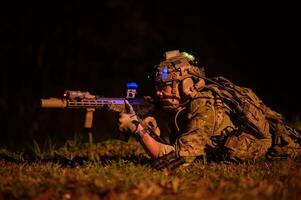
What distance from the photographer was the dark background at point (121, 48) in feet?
44.9

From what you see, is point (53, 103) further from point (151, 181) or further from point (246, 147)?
point (246, 147)

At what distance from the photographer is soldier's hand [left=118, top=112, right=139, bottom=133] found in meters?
5.78

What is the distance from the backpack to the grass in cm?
34

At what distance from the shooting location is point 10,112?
44.4ft

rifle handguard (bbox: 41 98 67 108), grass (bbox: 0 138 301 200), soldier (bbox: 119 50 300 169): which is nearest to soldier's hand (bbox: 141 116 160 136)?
soldier (bbox: 119 50 300 169)

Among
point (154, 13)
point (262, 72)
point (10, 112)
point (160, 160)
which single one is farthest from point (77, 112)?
point (160, 160)

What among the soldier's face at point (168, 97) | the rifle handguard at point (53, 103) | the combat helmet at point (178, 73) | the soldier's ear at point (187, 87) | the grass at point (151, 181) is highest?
the combat helmet at point (178, 73)

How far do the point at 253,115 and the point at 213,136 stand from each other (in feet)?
1.71

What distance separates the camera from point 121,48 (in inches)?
582

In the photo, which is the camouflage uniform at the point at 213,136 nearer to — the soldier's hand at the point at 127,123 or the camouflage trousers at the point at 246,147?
the camouflage trousers at the point at 246,147

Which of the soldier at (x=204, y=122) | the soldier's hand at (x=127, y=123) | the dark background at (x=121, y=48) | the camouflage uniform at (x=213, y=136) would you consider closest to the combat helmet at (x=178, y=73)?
the soldier at (x=204, y=122)

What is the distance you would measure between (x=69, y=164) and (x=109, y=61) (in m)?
8.68

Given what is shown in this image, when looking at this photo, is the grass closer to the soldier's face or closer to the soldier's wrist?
the soldier's wrist

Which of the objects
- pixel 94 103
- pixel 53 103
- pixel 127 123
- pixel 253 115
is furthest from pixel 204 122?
pixel 53 103
